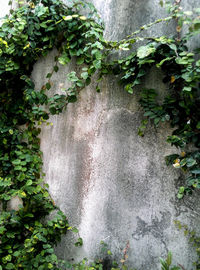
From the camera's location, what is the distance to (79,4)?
2301 mm

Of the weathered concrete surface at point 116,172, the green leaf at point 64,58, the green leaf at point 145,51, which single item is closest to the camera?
the green leaf at point 145,51

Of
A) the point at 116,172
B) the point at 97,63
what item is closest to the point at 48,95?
the point at 97,63

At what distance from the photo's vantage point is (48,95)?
2.49 m

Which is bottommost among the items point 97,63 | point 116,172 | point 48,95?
point 116,172

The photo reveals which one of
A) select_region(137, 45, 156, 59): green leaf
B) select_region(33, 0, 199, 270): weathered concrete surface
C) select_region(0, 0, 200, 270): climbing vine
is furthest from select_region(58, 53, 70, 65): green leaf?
select_region(137, 45, 156, 59): green leaf

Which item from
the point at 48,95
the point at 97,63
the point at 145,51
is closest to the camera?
the point at 145,51

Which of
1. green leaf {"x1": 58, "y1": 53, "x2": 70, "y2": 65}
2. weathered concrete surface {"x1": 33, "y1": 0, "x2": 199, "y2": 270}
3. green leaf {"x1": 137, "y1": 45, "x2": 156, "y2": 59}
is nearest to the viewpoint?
green leaf {"x1": 137, "y1": 45, "x2": 156, "y2": 59}

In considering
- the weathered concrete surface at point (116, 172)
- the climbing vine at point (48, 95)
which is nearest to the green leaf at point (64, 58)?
the climbing vine at point (48, 95)

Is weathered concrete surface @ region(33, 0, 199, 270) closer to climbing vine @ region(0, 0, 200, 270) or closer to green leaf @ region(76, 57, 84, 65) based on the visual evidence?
climbing vine @ region(0, 0, 200, 270)

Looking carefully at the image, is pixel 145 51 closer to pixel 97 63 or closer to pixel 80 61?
pixel 97 63

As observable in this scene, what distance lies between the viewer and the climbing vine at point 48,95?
1.89m

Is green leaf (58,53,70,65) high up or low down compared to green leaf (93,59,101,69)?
up

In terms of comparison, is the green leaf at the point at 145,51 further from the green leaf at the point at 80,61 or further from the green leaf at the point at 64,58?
the green leaf at the point at 64,58

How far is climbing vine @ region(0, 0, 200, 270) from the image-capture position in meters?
1.89
